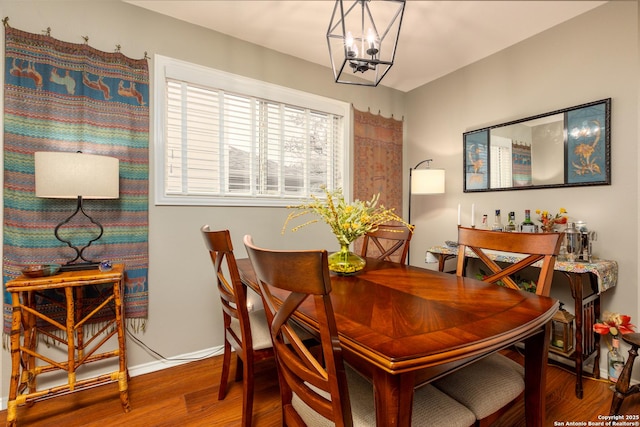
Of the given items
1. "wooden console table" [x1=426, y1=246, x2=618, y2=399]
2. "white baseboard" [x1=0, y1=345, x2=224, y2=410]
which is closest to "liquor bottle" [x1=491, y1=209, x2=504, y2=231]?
"wooden console table" [x1=426, y1=246, x2=618, y2=399]

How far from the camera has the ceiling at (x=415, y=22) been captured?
2.12 metres

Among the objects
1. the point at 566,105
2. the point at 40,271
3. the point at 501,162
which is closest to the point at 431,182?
the point at 501,162

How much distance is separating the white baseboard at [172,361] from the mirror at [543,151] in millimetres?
2708

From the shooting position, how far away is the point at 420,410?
0.94 metres

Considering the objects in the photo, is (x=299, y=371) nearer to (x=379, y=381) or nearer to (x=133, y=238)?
(x=379, y=381)

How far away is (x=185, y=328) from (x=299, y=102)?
2.16 meters

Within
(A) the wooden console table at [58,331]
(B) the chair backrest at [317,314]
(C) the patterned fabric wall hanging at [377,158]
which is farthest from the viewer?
(C) the patterned fabric wall hanging at [377,158]

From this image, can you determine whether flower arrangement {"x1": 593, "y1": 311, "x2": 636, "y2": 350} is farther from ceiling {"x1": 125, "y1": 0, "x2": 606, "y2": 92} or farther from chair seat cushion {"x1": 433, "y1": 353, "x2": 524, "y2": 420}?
ceiling {"x1": 125, "y1": 0, "x2": 606, "y2": 92}

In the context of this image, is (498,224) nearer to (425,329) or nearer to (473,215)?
(473,215)

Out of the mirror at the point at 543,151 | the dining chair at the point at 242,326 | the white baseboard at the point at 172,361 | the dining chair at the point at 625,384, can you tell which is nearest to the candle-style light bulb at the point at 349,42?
the dining chair at the point at 242,326

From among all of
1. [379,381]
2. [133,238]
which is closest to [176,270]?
[133,238]

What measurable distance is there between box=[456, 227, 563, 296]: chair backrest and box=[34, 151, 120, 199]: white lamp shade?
203 centimetres

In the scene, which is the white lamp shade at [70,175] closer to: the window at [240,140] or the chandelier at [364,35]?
the window at [240,140]

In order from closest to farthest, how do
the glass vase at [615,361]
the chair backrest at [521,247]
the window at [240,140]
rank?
the chair backrest at [521,247] → the glass vase at [615,361] → the window at [240,140]
